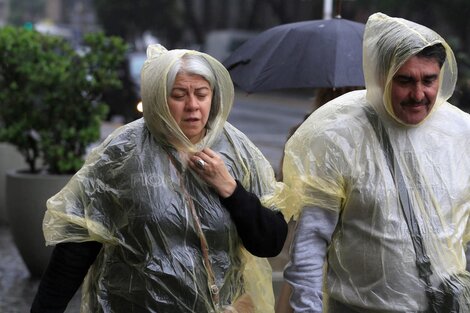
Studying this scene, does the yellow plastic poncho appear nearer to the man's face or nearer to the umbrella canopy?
the man's face

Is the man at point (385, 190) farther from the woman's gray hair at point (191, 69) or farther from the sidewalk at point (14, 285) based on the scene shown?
the sidewalk at point (14, 285)

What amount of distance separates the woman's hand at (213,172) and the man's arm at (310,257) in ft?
0.90

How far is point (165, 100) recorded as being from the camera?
3.05 meters

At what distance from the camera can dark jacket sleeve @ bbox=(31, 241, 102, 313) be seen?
10.5 ft

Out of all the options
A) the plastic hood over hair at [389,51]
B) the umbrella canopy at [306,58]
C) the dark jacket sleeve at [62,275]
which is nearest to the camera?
the plastic hood over hair at [389,51]

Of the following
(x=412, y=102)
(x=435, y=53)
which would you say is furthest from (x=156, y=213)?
(x=435, y=53)

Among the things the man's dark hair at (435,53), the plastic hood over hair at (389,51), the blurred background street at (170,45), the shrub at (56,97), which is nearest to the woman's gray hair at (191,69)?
the plastic hood over hair at (389,51)

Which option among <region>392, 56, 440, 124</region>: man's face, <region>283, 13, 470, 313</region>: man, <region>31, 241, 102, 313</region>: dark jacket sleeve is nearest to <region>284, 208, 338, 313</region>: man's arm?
<region>283, 13, 470, 313</region>: man

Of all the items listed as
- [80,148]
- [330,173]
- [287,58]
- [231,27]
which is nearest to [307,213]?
[330,173]

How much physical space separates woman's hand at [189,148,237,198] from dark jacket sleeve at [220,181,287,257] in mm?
26

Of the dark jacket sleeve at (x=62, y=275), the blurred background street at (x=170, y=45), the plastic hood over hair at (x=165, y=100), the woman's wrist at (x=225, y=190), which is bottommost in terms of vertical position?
the blurred background street at (x=170, y=45)

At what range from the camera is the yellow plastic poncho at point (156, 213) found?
3.08m

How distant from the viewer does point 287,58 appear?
17.7 ft

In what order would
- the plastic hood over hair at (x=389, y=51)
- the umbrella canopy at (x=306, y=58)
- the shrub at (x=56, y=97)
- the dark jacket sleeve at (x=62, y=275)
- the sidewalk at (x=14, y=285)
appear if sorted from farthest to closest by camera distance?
the shrub at (x=56, y=97) → the sidewalk at (x=14, y=285) → the umbrella canopy at (x=306, y=58) → the dark jacket sleeve at (x=62, y=275) → the plastic hood over hair at (x=389, y=51)
